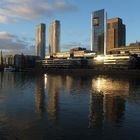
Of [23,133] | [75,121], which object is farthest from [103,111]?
[23,133]

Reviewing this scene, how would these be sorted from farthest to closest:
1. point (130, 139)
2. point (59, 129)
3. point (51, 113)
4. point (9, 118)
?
point (51, 113), point (9, 118), point (59, 129), point (130, 139)

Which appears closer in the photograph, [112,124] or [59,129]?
[59,129]

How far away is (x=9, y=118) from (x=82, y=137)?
11.1 m

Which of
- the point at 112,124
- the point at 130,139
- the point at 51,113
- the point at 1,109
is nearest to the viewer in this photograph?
the point at 130,139

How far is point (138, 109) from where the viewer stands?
44844 mm

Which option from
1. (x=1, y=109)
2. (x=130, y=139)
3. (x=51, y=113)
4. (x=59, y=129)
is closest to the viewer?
(x=130, y=139)

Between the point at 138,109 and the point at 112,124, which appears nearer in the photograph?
the point at 112,124

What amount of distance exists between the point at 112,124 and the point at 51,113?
363 inches

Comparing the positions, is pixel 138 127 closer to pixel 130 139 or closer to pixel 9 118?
pixel 130 139

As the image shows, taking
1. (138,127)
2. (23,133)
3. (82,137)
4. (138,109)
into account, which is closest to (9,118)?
(23,133)

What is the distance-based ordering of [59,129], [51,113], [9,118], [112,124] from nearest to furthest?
[59,129] < [112,124] < [9,118] < [51,113]

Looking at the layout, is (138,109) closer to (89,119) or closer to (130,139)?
(89,119)

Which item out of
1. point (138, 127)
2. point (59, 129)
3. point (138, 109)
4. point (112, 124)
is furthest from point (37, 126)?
point (138, 109)

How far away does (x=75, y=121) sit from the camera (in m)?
35.5
